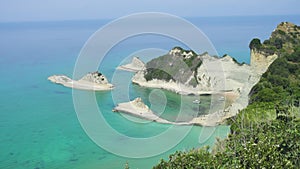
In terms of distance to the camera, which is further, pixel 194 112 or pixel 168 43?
pixel 168 43

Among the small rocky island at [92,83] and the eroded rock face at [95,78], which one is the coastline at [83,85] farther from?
the eroded rock face at [95,78]

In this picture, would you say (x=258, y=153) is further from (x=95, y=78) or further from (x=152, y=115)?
(x=95, y=78)

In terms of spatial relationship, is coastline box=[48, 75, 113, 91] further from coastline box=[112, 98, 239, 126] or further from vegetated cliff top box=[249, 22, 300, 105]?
vegetated cliff top box=[249, 22, 300, 105]

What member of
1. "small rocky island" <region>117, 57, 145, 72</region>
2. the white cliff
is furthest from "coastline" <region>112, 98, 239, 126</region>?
"small rocky island" <region>117, 57, 145, 72</region>

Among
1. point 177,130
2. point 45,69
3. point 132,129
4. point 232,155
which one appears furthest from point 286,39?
point 45,69

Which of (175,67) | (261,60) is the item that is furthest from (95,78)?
(261,60)

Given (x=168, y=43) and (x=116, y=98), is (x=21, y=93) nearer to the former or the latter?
(x=116, y=98)

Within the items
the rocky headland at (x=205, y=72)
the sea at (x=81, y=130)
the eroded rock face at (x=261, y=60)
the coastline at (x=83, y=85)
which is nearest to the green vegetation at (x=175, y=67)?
the rocky headland at (x=205, y=72)
